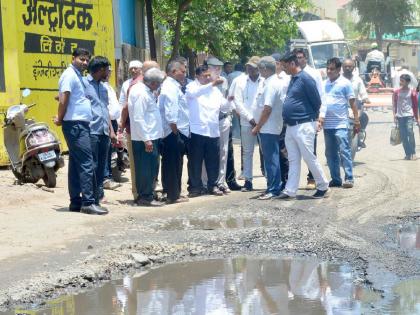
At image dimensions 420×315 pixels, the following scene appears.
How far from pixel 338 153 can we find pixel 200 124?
2103 millimetres

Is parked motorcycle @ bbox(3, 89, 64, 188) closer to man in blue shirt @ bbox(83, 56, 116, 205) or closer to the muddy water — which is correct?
man in blue shirt @ bbox(83, 56, 116, 205)

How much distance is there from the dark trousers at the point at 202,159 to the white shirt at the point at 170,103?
60cm

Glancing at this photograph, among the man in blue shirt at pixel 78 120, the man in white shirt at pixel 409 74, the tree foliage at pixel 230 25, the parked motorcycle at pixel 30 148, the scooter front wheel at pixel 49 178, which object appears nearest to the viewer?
the man in blue shirt at pixel 78 120

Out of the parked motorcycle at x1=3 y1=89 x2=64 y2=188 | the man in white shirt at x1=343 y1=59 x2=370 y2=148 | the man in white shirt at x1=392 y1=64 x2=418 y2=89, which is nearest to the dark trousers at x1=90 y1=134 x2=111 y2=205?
the parked motorcycle at x1=3 y1=89 x2=64 y2=188

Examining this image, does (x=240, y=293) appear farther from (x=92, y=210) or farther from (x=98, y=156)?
(x=98, y=156)

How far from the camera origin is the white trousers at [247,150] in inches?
525

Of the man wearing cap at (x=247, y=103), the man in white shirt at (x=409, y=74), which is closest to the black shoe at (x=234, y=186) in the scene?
the man wearing cap at (x=247, y=103)

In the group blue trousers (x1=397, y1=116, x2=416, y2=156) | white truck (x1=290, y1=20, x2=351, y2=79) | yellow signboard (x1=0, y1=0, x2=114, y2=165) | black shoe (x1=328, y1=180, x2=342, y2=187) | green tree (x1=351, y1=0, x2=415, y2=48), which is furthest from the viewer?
green tree (x1=351, y1=0, x2=415, y2=48)

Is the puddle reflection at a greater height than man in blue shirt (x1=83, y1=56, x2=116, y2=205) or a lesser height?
lesser

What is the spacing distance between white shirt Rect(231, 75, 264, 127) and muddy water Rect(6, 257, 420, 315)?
520 cm

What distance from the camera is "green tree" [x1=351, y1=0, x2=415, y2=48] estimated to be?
59938 millimetres

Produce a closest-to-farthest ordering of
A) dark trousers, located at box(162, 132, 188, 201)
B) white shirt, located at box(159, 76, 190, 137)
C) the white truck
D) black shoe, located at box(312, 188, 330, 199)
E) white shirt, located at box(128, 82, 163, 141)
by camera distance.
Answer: white shirt, located at box(128, 82, 163, 141)
white shirt, located at box(159, 76, 190, 137)
dark trousers, located at box(162, 132, 188, 201)
black shoe, located at box(312, 188, 330, 199)
the white truck

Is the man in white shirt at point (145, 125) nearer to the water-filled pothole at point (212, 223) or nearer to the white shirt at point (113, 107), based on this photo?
the white shirt at point (113, 107)

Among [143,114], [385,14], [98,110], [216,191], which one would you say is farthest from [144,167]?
[385,14]
